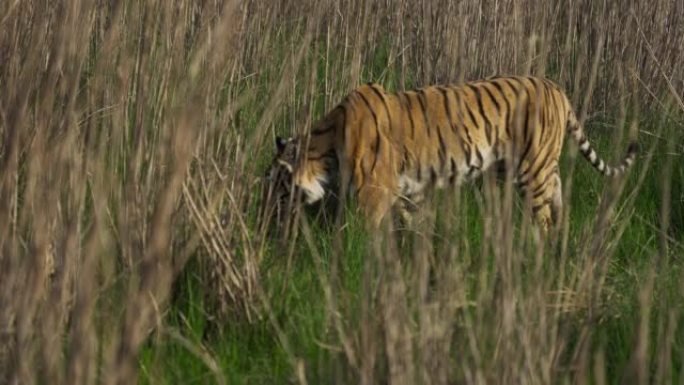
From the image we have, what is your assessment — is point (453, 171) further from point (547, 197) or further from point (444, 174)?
point (547, 197)

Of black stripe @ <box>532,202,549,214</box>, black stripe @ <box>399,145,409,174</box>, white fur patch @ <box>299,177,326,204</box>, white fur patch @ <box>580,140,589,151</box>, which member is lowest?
black stripe @ <box>532,202,549,214</box>

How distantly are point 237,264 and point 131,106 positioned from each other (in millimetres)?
801

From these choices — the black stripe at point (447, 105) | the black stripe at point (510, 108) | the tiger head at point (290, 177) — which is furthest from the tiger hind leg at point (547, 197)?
the tiger head at point (290, 177)

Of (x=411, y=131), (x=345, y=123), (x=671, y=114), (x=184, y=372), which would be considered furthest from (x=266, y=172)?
(x=671, y=114)

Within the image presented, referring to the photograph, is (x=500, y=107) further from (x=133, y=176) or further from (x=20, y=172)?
(x=133, y=176)

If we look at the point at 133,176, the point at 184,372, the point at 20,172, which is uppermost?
the point at 133,176

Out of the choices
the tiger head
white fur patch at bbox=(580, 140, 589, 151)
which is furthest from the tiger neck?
white fur patch at bbox=(580, 140, 589, 151)

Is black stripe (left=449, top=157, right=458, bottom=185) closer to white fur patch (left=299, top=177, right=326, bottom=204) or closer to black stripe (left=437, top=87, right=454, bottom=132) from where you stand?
black stripe (left=437, top=87, right=454, bottom=132)

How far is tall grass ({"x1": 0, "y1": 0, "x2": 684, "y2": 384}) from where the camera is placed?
2150 millimetres

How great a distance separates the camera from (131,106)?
12.4ft

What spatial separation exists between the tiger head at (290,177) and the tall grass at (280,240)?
0.11m

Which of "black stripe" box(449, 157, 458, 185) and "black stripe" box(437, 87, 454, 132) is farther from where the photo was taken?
"black stripe" box(437, 87, 454, 132)

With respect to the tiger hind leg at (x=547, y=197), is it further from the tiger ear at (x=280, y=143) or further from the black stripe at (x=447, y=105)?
the tiger ear at (x=280, y=143)

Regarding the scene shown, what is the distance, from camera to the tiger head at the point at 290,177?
379 cm
